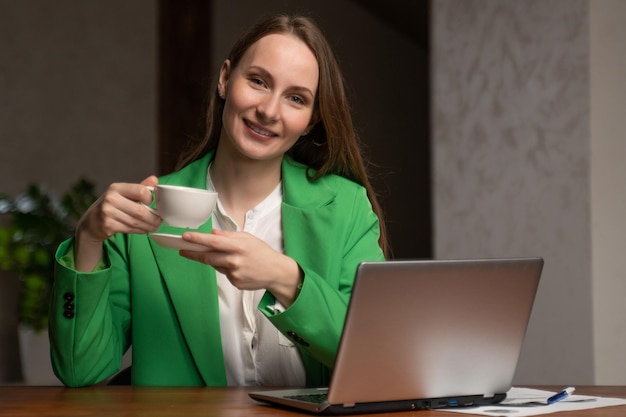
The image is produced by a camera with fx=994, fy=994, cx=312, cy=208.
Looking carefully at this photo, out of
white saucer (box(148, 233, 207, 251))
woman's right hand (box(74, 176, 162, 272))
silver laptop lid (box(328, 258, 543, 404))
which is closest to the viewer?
silver laptop lid (box(328, 258, 543, 404))

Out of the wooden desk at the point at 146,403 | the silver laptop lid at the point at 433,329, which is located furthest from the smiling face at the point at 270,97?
the silver laptop lid at the point at 433,329

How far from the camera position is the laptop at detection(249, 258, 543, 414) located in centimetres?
124

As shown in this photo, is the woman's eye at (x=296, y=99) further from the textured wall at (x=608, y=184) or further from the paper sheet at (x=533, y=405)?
the textured wall at (x=608, y=184)

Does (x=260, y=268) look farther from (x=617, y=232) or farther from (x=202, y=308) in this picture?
(x=617, y=232)

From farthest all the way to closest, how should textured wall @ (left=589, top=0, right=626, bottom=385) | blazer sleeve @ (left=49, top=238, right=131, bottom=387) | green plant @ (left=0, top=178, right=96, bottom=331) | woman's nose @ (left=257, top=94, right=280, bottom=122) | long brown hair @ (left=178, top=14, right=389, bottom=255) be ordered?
green plant @ (left=0, top=178, right=96, bottom=331) → textured wall @ (left=589, top=0, right=626, bottom=385) → long brown hair @ (left=178, top=14, right=389, bottom=255) → woman's nose @ (left=257, top=94, right=280, bottom=122) → blazer sleeve @ (left=49, top=238, right=131, bottom=387)

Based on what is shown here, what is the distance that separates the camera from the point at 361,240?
1.92 metres

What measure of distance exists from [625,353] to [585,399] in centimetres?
135

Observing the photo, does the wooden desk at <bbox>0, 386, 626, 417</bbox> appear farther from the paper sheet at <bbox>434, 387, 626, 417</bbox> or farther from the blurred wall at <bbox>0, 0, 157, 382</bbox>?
the blurred wall at <bbox>0, 0, 157, 382</bbox>

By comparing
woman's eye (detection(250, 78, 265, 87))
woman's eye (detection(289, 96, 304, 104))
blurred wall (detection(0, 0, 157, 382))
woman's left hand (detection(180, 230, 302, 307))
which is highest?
blurred wall (detection(0, 0, 157, 382))

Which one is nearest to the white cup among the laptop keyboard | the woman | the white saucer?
the white saucer

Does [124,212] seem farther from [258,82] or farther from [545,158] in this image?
[545,158]

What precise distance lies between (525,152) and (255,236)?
1414 millimetres

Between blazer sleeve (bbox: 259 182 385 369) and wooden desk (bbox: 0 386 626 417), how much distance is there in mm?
137

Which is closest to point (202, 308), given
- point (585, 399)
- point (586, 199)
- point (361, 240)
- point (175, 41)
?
point (361, 240)
